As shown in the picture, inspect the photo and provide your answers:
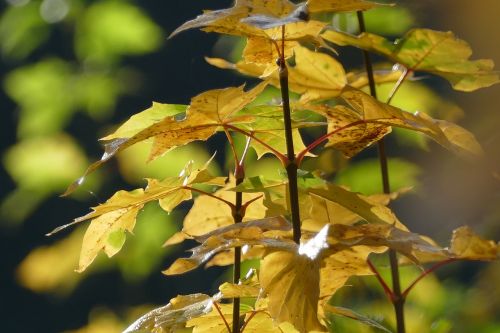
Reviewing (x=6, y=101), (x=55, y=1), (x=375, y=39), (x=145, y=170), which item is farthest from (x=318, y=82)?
(x=6, y=101)

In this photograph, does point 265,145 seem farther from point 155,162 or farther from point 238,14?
point 155,162

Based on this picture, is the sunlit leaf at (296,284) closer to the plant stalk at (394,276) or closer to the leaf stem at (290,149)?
the leaf stem at (290,149)

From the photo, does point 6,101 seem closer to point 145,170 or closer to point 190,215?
point 145,170

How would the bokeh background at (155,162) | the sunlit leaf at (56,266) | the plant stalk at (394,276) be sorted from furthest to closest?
the sunlit leaf at (56,266) < the bokeh background at (155,162) < the plant stalk at (394,276)

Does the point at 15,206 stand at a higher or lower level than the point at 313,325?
lower

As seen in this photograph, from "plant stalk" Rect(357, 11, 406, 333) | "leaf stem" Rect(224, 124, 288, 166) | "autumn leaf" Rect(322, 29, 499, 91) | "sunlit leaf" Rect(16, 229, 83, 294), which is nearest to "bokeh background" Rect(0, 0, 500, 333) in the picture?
"sunlit leaf" Rect(16, 229, 83, 294)

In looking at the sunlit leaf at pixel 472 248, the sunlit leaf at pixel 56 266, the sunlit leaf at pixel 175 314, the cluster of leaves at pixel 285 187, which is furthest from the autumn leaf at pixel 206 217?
the sunlit leaf at pixel 56 266

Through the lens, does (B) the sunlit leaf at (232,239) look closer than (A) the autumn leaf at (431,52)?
Yes

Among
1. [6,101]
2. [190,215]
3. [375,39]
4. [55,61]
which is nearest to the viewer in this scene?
[375,39]

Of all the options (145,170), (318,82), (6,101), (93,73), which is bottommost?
(6,101)

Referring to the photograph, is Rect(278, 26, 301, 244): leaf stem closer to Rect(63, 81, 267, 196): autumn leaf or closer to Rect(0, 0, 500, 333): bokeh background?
Rect(63, 81, 267, 196): autumn leaf
